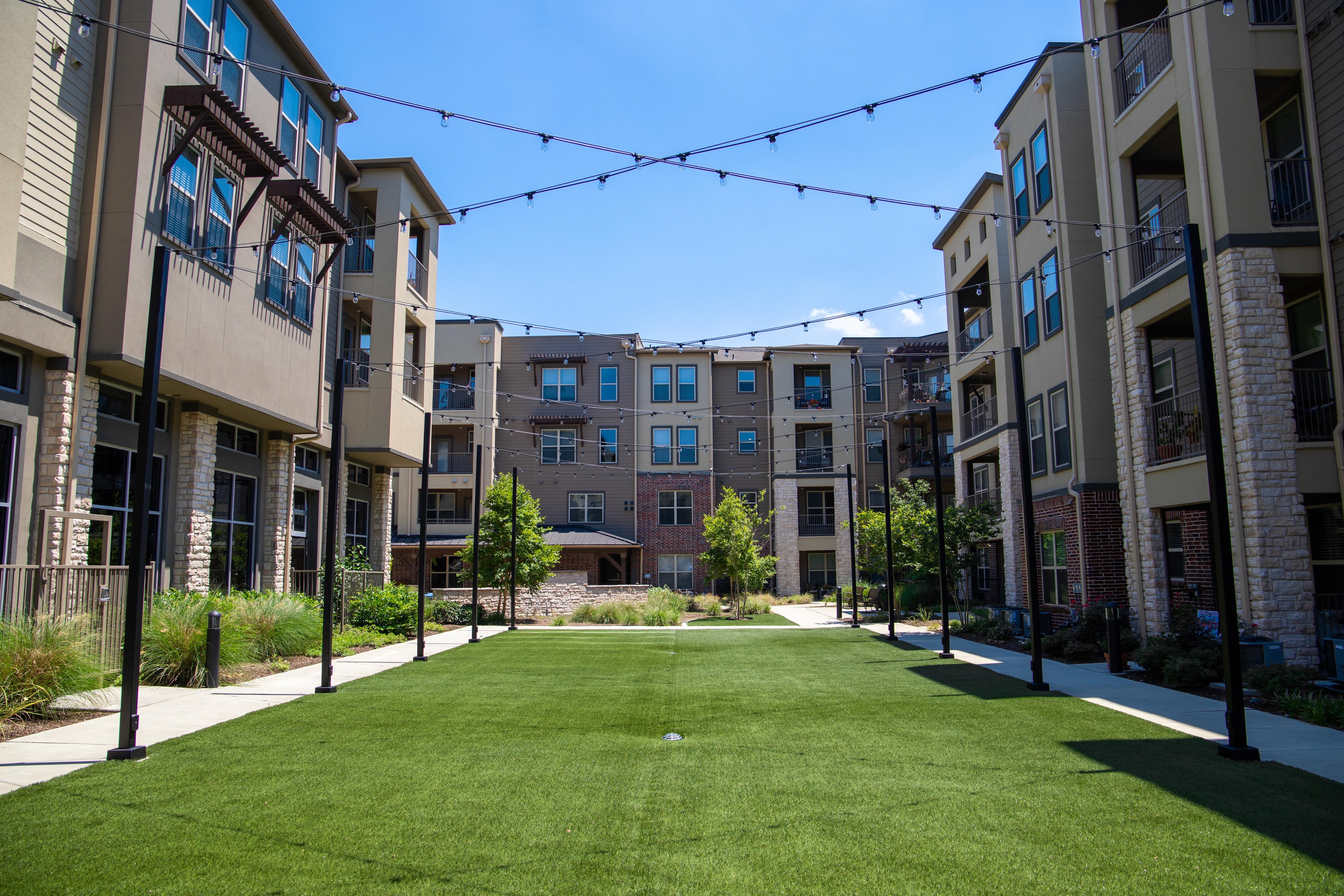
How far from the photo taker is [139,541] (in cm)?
775

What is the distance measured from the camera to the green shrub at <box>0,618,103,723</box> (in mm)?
9039

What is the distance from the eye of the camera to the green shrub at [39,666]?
29.7 ft

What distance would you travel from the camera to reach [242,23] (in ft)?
54.7

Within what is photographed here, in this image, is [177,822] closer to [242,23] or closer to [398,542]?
[242,23]

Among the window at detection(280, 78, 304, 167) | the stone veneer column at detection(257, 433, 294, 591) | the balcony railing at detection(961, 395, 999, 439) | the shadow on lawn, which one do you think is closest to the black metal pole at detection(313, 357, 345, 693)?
the stone veneer column at detection(257, 433, 294, 591)

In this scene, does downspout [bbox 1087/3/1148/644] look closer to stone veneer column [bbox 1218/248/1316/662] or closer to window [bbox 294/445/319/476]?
stone veneer column [bbox 1218/248/1316/662]

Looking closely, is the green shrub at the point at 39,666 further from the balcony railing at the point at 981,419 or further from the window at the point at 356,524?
the balcony railing at the point at 981,419

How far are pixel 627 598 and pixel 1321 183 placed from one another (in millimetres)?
22911

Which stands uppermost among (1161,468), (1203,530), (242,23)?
(242,23)

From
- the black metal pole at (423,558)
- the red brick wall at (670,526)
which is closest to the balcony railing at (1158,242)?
the black metal pole at (423,558)

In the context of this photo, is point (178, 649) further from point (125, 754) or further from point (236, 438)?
point (236, 438)

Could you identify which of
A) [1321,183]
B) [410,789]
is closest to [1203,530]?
[1321,183]

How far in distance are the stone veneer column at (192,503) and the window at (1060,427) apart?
1785 centimetres

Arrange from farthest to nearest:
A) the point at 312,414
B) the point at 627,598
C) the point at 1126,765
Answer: the point at 627,598 < the point at 312,414 < the point at 1126,765
